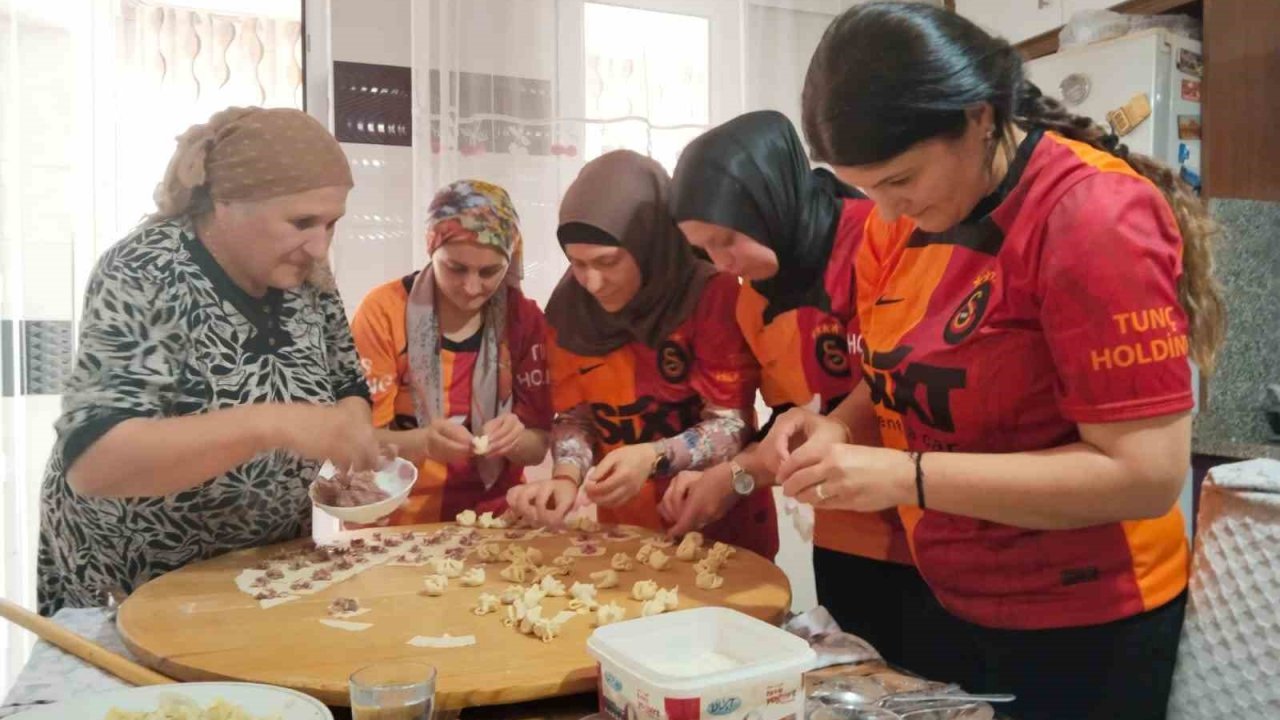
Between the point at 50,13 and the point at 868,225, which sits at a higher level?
the point at 50,13

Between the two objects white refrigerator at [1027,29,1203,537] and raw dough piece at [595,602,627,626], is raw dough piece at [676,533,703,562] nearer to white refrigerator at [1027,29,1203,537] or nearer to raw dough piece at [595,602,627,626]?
raw dough piece at [595,602,627,626]

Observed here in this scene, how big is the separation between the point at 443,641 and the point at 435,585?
17 cm

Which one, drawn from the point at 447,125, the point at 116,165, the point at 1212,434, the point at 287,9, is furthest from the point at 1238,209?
the point at 116,165

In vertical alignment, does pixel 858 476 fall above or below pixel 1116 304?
below

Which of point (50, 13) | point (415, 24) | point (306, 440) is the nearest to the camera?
point (306, 440)

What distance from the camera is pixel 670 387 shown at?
5.12 feet

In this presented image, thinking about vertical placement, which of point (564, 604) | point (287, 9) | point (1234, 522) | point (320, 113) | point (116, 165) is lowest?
point (564, 604)

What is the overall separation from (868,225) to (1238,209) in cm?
164

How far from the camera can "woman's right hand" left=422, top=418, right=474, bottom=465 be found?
154 centimetres

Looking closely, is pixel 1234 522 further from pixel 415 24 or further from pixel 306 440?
pixel 415 24

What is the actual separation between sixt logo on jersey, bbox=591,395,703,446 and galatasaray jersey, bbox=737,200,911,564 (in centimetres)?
15

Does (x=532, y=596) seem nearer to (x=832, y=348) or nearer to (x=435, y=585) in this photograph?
(x=435, y=585)

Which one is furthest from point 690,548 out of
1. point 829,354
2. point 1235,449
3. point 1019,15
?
point 1019,15

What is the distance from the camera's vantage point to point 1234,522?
1011 millimetres
